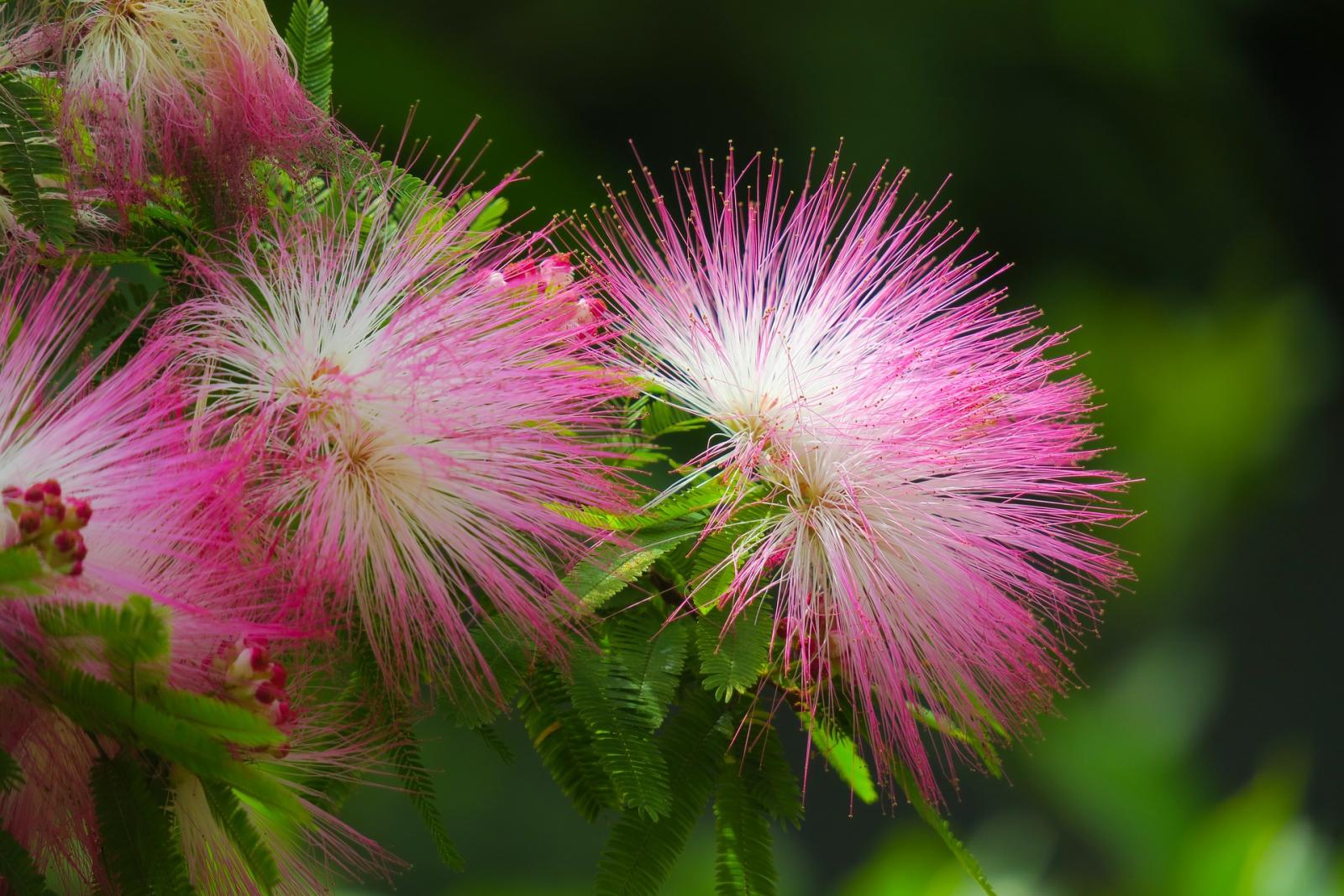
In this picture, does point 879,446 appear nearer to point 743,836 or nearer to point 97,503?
point 743,836

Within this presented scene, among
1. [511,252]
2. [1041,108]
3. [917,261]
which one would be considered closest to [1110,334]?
[1041,108]

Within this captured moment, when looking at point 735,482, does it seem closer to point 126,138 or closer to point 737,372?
point 737,372

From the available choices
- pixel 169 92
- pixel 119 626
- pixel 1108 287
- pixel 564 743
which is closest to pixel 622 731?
pixel 564 743

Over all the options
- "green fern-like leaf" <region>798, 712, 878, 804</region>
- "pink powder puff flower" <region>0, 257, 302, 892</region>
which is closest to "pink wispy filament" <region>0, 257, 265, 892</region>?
"pink powder puff flower" <region>0, 257, 302, 892</region>

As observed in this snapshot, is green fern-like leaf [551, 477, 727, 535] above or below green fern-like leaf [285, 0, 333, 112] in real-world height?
below

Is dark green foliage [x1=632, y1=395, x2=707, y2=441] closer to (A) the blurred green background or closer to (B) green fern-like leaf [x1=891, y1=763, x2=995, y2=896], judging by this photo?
(B) green fern-like leaf [x1=891, y1=763, x2=995, y2=896]
